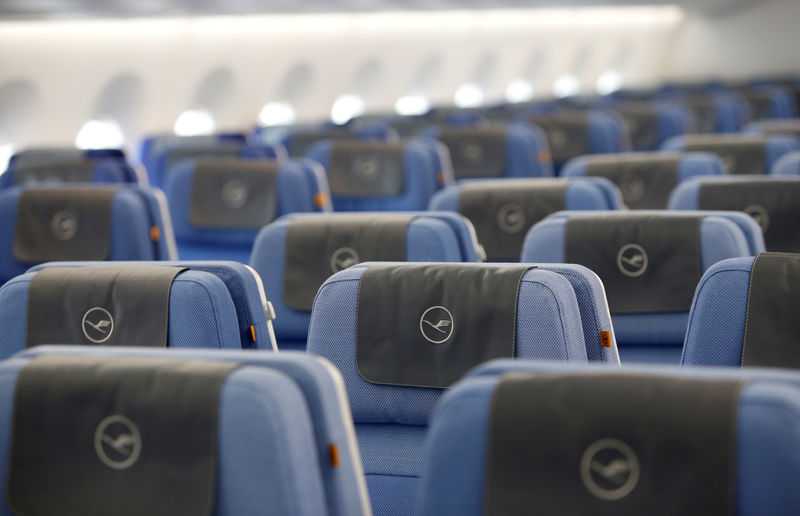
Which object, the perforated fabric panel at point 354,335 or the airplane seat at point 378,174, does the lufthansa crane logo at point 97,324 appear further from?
the airplane seat at point 378,174

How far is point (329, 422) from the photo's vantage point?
5.14ft

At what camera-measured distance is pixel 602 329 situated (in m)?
2.31

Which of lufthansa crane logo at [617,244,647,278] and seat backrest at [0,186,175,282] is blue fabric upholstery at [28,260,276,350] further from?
seat backrest at [0,186,175,282]

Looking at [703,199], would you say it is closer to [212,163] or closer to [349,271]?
[349,271]

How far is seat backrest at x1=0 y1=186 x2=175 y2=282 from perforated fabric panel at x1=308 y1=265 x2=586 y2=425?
1.70 m

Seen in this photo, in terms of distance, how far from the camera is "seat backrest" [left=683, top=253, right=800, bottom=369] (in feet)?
7.20

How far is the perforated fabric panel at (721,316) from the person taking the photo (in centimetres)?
224

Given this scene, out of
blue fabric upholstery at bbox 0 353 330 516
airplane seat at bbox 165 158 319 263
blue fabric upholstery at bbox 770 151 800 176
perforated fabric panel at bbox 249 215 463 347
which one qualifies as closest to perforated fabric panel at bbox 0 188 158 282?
perforated fabric panel at bbox 249 215 463 347

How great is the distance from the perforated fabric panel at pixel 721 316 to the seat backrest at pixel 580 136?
221 inches

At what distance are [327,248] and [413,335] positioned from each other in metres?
1.02

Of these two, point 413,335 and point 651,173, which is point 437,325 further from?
point 651,173

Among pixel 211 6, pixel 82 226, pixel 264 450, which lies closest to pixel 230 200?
pixel 82 226

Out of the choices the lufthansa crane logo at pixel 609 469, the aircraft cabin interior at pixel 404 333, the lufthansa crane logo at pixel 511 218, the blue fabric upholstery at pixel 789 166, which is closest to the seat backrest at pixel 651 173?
the aircraft cabin interior at pixel 404 333

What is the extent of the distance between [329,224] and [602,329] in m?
1.19
